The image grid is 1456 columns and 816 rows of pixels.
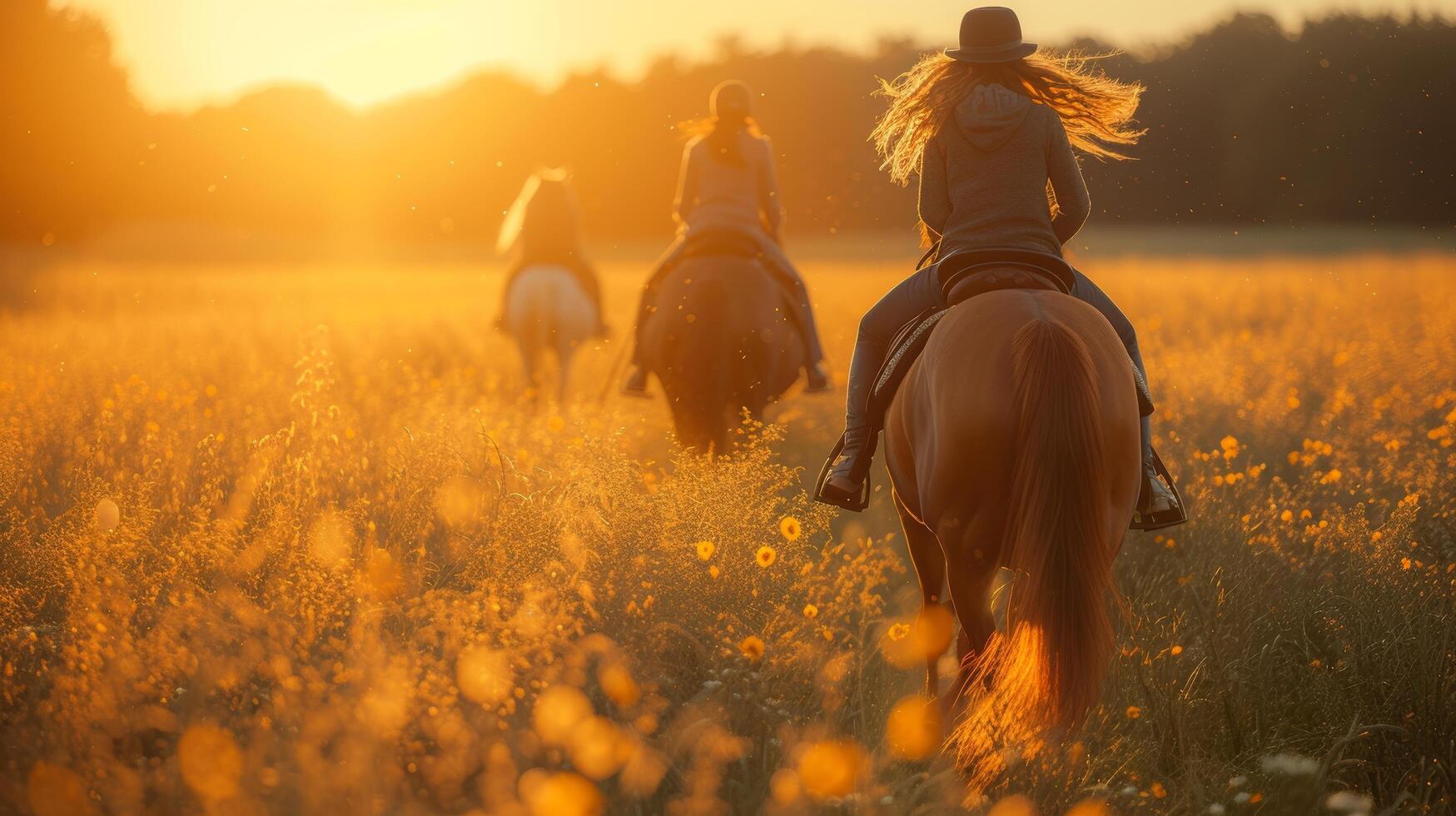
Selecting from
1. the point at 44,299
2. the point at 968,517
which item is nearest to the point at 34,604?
the point at 968,517

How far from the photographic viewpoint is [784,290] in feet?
26.8

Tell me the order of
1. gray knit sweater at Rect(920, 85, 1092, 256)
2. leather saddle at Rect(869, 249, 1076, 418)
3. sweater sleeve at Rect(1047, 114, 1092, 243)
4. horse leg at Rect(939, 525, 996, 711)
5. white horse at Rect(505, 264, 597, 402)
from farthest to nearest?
white horse at Rect(505, 264, 597, 402)
sweater sleeve at Rect(1047, 114, 1092, 243)
gray knit sweater at Rect(920, 85, 1092, 256)
leather saddle at Rect(869, 249, 1076, 418)
horse leg at Rect(939, 525, 996, 711)

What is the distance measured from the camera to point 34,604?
14.5 ft

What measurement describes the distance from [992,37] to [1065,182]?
655 mm

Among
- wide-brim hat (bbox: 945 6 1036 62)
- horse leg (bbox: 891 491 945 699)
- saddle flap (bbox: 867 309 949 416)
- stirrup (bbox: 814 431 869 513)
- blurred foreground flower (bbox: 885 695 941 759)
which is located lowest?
blurred foreground flower (bbox: 885 695 941 759)

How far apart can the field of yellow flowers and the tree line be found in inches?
973

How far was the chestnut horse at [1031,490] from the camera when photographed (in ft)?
11.9

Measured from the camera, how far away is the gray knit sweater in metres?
4.57

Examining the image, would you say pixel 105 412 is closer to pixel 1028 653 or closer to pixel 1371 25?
pixel 1028 653

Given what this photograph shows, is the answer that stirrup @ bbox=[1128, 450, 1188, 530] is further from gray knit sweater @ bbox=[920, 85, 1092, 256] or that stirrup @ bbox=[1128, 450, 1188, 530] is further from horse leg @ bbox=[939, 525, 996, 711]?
gray knit sweater @ bbox=[920, 85, 1092, 256]

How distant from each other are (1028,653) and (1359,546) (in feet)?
8.07

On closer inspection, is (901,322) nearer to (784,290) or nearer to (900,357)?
(900,357)

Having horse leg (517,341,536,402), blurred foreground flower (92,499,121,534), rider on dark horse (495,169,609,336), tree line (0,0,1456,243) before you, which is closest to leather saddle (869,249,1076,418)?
blurred foreground flower (92,499,121,534)

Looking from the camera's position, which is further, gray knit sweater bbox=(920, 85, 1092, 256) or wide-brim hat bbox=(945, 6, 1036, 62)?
wide-brim hat bbox=(945, 6, 1036, 62)
